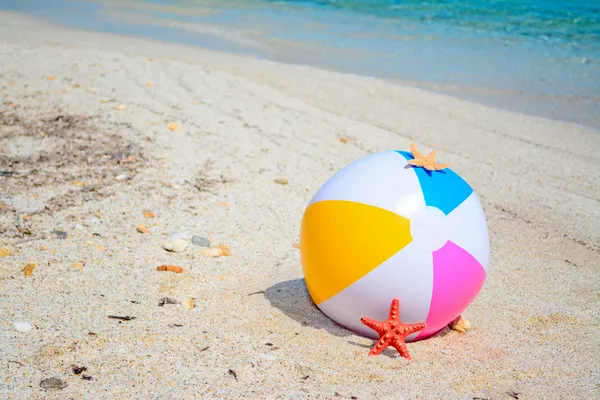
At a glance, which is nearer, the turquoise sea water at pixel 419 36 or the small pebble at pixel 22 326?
the small pebble at pixel 22 326

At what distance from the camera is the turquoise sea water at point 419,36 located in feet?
32.1

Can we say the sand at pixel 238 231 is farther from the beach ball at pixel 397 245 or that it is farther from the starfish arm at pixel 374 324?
the beach ball at pixel 397 245

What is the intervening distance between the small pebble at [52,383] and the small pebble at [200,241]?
181cm

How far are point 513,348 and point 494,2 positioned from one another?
54.4ft

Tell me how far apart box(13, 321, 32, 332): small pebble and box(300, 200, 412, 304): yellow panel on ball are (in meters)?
1.62

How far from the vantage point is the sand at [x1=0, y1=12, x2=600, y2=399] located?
3.33 m

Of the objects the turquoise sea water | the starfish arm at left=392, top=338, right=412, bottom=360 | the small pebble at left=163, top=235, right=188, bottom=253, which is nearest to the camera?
the starfish arm at left=392, top=338, right=412, bottom=360

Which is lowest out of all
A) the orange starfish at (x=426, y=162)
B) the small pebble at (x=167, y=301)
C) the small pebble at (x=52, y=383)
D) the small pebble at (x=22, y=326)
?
the small pebble at (x=52, y=383)

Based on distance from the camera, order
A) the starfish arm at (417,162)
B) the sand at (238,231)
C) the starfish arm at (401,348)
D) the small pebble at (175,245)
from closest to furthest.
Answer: the sand at (238,231) → the starfish arm at (401,348) → the starfish arm at (417,162) → the small pebble at (175,245)

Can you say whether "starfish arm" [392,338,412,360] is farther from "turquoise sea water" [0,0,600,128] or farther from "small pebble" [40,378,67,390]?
"turquoise sea water" [0,0,600,128]

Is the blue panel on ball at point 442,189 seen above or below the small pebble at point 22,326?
above

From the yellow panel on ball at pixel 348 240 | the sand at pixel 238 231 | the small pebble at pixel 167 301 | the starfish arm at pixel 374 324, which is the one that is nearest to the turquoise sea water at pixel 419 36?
the sand at pixel 238 231

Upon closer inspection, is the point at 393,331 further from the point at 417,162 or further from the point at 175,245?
the point at 175,245

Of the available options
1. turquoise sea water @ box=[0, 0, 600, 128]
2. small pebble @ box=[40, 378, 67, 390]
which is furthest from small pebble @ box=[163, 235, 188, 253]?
turquoise sea water @ box=[0, 0, 600, 128]
